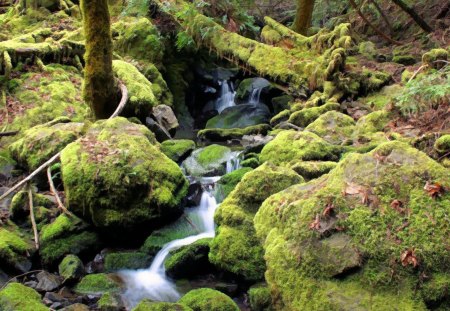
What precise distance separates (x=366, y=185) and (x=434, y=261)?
41.5 inches

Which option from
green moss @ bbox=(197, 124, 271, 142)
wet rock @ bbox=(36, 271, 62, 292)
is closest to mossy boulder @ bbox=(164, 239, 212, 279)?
wet rock @ bbox=(36, 271, 62, 292)

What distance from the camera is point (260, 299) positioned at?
509 centimetres

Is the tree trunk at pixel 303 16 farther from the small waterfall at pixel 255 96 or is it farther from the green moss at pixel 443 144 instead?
the green moss at pixel 443 144

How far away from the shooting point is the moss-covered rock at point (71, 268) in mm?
6039

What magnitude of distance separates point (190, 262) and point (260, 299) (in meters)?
1.48

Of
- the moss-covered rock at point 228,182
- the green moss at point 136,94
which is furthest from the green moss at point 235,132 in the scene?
the moss-covered rock at point 228,182

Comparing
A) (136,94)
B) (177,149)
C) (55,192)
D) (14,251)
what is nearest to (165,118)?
(136,94)

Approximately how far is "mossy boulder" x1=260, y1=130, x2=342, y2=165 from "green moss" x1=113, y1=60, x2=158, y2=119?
3091mm

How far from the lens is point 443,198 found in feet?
14.6

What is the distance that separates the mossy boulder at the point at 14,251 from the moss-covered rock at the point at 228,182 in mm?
3192

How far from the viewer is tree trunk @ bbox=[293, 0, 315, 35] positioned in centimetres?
1535

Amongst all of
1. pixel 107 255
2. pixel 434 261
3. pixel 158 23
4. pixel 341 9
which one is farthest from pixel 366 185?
pixel 341 9

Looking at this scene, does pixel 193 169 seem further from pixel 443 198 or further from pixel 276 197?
pixel 443 198

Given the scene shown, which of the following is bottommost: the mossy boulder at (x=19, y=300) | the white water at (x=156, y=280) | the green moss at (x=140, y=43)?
the white water at (x=156, y=280)
